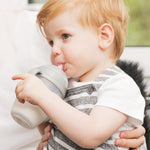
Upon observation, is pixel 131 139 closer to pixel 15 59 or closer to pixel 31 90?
pixel 31 90

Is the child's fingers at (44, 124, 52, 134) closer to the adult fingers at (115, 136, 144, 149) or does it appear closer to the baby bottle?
the baby bottle

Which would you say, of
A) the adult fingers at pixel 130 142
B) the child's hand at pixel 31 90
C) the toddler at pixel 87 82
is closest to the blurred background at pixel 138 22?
the toddler at pixel 87 82

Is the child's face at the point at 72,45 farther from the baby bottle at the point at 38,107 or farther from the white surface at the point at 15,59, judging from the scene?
the white surface at the point at 15,59

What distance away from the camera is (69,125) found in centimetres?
75

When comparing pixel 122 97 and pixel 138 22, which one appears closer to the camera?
pixel 122 97

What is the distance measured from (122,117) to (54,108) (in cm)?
20

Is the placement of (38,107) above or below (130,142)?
above

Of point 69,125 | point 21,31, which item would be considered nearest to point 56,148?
point 69,125

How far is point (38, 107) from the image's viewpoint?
810 millimetres

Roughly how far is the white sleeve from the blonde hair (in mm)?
179

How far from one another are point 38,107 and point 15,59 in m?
0.42

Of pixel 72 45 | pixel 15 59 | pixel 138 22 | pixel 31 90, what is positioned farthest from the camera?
pixel 138 22

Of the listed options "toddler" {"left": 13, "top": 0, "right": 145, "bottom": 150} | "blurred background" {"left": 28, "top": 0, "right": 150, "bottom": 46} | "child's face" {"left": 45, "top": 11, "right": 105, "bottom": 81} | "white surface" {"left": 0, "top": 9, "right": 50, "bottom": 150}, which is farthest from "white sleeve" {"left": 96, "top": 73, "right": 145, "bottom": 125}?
"blurred background" {"left": 28, "top": 0, "right": 150, "bottom": 46}

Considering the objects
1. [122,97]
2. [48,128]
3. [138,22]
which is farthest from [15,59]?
[138,22]
